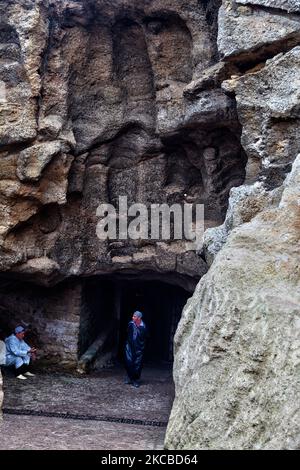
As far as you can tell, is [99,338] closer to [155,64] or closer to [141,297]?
[141,297]

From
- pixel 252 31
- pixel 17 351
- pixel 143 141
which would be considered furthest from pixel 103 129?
pixel 17 351

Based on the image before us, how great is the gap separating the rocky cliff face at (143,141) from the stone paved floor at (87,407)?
3.44 feet

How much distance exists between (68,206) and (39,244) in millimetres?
755

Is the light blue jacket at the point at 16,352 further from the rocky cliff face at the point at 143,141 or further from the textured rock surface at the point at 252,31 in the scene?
the textured rock surface at the point at 252,31

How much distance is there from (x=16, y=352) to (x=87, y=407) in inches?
65.0

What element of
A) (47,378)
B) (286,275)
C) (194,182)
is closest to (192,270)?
(194,182)

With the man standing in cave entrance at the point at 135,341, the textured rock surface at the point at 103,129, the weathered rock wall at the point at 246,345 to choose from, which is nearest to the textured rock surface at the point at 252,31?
the textured rock surface at the point at 103,129

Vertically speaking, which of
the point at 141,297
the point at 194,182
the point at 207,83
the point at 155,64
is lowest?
the point at 141,297

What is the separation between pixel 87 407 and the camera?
724cm

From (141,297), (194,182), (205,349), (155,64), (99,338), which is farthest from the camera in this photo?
(141,297)

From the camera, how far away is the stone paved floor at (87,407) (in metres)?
5.45

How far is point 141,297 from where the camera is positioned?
11523 millimetres

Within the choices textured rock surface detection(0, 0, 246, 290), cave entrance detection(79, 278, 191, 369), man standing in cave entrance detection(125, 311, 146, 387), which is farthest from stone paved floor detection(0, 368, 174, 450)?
textured rock surface detection(0, 0, 246, 290)

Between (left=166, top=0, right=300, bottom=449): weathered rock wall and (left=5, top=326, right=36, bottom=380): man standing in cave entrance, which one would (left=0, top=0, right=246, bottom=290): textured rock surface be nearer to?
(left=5, top=326, right=36, bottom=380): man standing in cave entrance
